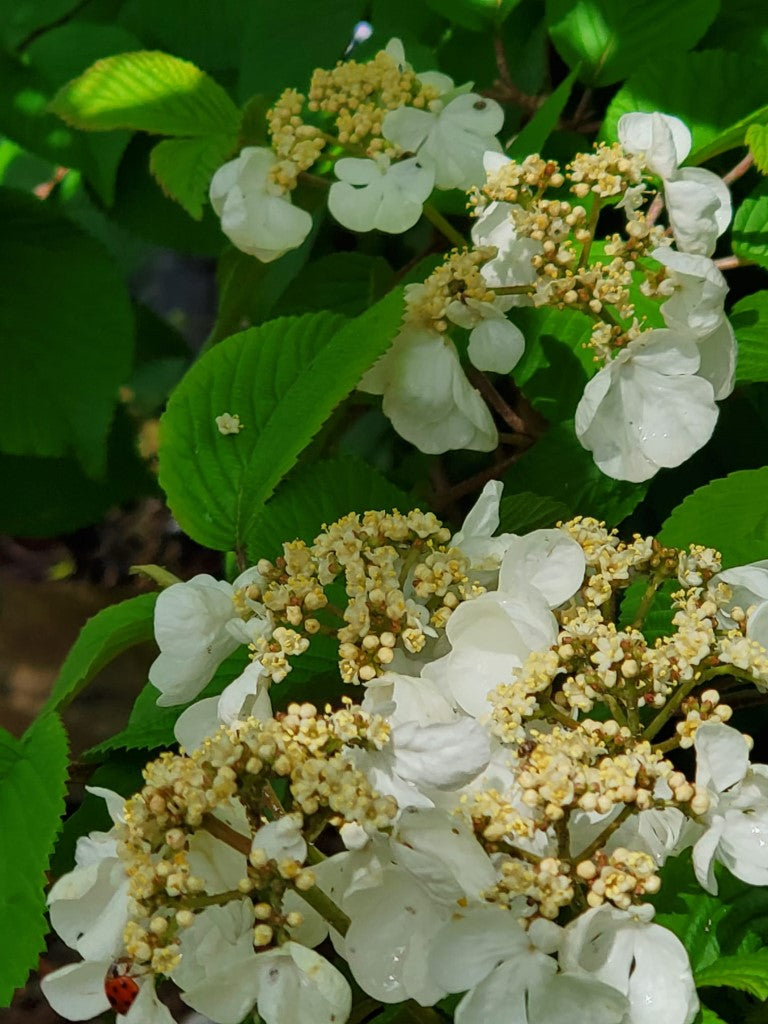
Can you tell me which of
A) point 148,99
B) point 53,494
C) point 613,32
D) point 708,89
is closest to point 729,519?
point 708,89

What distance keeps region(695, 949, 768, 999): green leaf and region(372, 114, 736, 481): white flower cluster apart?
29 cm

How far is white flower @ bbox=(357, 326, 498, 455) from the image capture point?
75cm

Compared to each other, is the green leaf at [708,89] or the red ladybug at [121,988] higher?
the green leaf at [708,89]

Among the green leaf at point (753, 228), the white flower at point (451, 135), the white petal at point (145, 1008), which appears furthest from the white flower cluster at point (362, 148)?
the white petal at point (145, 1008)

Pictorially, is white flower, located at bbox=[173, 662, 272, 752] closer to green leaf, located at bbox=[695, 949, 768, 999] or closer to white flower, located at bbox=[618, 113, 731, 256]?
green leaf, located at bbox=[695, 949, 768, 999]

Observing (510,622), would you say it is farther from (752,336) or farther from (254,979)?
(752,336)

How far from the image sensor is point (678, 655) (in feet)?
1.77

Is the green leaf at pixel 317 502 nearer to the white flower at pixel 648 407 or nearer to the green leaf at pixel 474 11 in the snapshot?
the white flower at pixel 648 407

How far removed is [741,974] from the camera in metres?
0.55

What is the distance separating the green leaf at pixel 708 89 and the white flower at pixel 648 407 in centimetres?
28

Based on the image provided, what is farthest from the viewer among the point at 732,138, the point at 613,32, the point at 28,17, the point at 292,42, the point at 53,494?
the point at 53,494

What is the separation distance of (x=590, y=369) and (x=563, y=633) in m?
0.29

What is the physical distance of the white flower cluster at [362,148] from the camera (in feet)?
2.57

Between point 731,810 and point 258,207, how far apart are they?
0.54m
